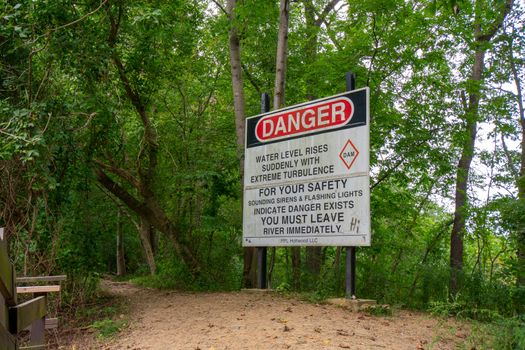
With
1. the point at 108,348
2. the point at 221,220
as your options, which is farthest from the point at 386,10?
the point at 108,348

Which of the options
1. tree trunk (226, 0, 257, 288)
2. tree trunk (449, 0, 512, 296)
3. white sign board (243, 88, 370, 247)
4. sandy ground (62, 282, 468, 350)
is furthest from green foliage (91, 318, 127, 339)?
tree trunk (449, 0, 512, 296)

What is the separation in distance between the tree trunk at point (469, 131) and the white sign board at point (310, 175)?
16.0 ft

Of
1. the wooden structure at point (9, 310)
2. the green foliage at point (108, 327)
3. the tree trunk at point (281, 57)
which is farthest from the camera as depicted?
the tree trunk at point (281, 57)

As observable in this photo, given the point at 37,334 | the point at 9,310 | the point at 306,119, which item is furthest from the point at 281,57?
the point at 9,310

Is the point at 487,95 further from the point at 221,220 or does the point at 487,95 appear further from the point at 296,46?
the point at 221,220

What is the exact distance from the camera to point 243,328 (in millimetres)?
6438

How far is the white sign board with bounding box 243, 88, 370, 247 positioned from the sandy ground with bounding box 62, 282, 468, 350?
1.21 meters

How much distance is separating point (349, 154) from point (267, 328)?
3.21m

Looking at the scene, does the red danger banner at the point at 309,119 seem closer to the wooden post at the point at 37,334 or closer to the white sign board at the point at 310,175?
the white sign board at the point at 310,175

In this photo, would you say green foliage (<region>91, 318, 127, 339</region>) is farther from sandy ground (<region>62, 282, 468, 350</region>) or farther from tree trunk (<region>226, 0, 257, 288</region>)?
tree trunk (<region>226, 0, 257, 288</region>)

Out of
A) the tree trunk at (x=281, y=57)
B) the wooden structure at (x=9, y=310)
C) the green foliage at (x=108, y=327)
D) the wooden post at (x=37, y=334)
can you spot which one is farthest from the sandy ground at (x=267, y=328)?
the tree trunk at (x=281, y=57)

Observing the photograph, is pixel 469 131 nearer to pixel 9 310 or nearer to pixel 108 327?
pixel 108 327

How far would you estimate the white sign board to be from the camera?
806 cm

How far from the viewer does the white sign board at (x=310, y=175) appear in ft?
26.5
